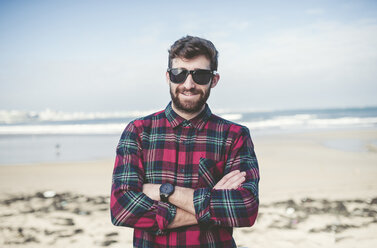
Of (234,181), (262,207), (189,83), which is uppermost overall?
(189,83)

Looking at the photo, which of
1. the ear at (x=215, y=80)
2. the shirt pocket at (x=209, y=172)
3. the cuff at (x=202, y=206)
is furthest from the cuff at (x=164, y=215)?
the ear at (x=215, y=80)

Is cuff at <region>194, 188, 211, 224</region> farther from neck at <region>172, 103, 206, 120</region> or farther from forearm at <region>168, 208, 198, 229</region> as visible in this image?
neck at <region>172, 103, 206, 120</region>

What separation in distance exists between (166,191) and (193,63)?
94 cm

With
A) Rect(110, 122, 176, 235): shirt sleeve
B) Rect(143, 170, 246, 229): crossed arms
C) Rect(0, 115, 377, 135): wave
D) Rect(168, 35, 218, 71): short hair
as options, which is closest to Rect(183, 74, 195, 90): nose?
Rect(168, 35, 218, 71): short hair

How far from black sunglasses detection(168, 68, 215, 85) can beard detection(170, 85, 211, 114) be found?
68 millimetres

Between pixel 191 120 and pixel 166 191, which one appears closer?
pixel 166 191

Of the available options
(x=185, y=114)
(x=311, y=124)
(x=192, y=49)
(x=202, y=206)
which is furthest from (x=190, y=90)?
(x=311, y=124)

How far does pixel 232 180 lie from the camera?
6.66 feet

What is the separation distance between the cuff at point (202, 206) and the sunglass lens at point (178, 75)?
84cm

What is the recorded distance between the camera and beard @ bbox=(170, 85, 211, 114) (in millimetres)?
2182

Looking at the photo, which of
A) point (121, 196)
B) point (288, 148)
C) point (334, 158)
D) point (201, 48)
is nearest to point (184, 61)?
point (201, 48)

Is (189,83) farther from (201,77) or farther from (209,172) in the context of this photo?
(209,172)

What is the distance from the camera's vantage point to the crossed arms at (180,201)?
1921mm

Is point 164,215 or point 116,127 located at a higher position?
point 164,215
